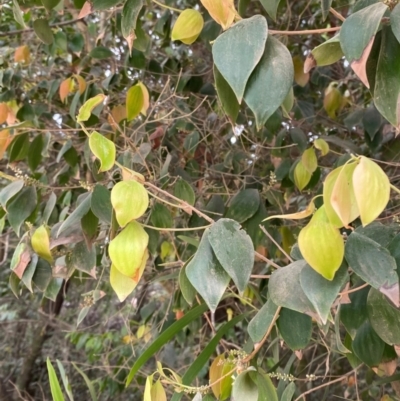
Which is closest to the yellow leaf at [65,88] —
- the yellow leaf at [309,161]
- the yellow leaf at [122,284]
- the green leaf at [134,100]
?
the green leaf at [134,100]

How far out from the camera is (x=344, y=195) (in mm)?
312

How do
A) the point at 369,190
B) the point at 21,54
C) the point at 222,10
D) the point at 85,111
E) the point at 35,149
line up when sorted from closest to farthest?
the point at 369,190 < the point at 222,10 < the point at 85,111 < the point at 35,149 < the point at 21,54

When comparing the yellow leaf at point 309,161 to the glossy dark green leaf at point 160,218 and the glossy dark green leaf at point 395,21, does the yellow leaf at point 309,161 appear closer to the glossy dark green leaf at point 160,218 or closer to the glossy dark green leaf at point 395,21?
the glossy dark green leaf at point 160,218

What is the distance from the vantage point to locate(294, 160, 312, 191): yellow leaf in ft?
2.79

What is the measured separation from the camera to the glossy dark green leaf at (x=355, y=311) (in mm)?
468

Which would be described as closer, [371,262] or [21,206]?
[371,262]

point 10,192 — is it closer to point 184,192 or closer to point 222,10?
point 184,192

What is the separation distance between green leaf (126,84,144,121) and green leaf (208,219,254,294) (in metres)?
0.42

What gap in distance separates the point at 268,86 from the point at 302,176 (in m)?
0.53

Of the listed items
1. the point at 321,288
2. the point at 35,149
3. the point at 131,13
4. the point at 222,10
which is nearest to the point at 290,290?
the point at 321,288

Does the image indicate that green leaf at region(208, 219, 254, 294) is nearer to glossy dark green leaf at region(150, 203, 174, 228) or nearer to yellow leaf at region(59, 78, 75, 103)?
glossy dark green leaf at region(150, 203, 174, 228)

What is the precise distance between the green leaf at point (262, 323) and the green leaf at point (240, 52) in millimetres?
206

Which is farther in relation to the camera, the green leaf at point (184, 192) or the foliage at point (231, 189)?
the green leaf at point (184, 192)

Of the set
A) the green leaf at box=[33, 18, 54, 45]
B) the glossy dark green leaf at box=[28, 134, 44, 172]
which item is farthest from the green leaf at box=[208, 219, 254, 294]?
the green leaf at box=[33, 18, 54, 45]
